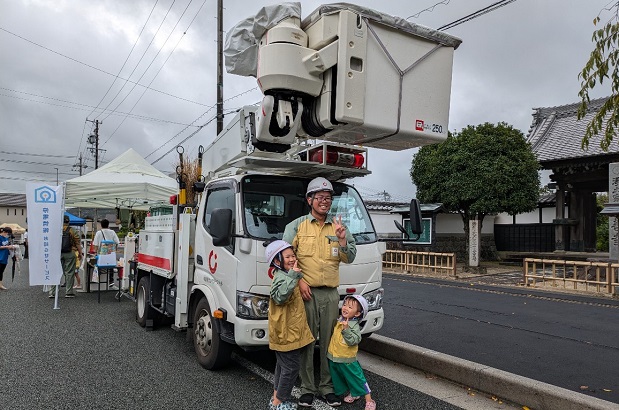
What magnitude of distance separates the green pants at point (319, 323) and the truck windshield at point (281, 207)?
→ 85 centimetres

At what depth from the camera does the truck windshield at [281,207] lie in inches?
181

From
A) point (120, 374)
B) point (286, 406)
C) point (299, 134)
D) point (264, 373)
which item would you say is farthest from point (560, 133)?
point (120, 374)

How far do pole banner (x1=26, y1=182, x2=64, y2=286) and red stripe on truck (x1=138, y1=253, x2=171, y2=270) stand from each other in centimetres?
253

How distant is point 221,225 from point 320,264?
3.45 ft

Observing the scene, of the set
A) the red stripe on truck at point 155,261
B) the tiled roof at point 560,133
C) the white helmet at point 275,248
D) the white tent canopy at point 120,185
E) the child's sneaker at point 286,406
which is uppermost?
the tiled roof at point 560,133

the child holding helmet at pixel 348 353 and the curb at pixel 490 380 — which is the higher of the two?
the child holding helmet at pixel 348 353

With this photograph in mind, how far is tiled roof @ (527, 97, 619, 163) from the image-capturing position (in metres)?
18.3

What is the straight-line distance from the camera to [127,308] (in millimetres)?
9008

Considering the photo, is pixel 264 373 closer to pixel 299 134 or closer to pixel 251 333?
pixel 251 333

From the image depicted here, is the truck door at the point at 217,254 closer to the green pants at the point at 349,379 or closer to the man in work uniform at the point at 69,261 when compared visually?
the green pants at the point at 349,379

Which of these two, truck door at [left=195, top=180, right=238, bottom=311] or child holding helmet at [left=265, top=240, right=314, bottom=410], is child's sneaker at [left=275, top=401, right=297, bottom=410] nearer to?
child holding helmet at [left=265, top=240, right=314, bottom=410]

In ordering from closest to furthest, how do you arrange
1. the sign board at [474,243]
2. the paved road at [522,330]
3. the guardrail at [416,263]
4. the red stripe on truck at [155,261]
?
the paved road at [522,330] → the red stripe on truck at [155,261] → the guardrail at [416,263] → the sign board at [474,243]

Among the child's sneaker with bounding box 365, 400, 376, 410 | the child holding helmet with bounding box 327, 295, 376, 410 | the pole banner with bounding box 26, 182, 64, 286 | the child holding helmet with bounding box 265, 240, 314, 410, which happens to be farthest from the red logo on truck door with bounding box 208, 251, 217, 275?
the pole banner with bounding box 26, 182, 64, 286

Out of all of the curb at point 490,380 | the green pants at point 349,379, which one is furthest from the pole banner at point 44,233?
the green pants at point 349,379
